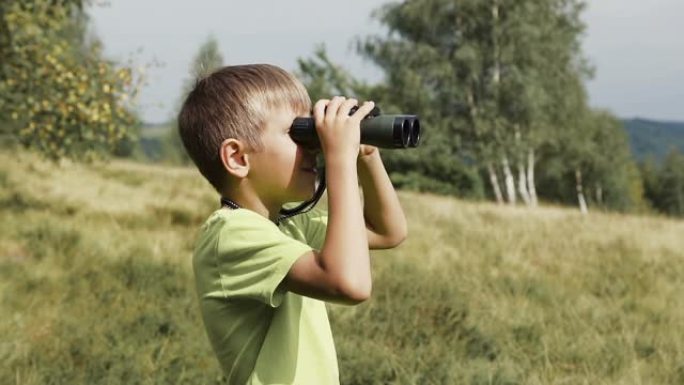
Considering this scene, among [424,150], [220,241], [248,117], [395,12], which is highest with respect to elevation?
[395,12]

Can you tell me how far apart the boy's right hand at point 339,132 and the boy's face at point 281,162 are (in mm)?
125

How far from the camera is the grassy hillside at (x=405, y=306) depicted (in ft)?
13.3

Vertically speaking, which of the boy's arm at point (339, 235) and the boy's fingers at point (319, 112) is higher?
the boy's fingers at point (319, 112)

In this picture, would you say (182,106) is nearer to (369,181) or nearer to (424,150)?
(369,181)

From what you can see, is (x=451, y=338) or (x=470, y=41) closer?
(x=451, y=338)

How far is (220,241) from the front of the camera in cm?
160

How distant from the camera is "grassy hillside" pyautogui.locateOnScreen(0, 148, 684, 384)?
4066mm

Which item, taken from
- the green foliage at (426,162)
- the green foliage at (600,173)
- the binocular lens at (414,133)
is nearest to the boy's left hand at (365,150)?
the binocular lens at (414,133)

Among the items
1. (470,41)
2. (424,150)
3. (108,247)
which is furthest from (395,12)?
(108,247)

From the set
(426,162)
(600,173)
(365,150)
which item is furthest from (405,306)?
(600,173)

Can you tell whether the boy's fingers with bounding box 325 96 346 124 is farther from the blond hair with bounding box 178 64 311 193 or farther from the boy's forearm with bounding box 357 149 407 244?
the boy's forearm with bounding box 357 149 407 244

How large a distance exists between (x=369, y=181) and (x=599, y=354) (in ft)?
10.2

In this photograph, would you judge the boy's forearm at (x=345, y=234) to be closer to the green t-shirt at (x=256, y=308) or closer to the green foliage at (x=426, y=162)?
the green t-shirt at (x=256, y=308)

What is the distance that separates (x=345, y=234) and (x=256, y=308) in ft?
1.09
